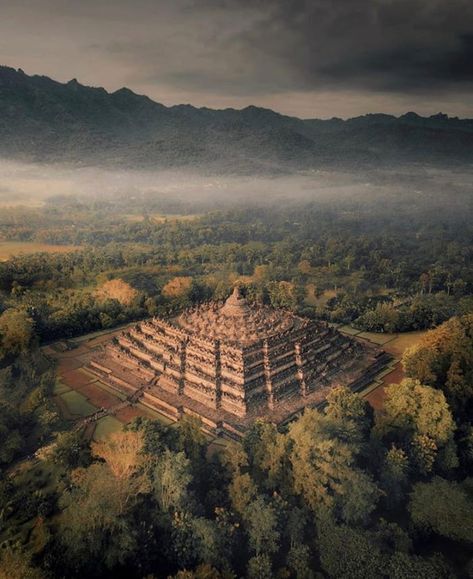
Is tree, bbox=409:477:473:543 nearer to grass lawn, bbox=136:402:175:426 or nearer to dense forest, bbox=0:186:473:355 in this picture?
grass lawn, bbox=136:402:175:426

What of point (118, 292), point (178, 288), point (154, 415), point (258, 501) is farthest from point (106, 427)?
point (178, 288)

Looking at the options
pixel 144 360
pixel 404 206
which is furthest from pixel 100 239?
pixel 404 206

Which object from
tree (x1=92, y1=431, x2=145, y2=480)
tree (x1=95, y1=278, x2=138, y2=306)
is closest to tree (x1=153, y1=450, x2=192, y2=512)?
tree (x1=92, y1=431, x2=145, y2=480)

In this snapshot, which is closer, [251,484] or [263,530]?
[263,530]

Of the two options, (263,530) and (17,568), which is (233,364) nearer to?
(263,530)

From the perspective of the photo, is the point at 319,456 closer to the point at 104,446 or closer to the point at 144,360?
the point at 104,446

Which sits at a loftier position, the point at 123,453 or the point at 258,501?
the point at 123,453
